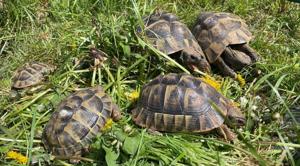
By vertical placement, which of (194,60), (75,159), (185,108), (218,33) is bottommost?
(75,159)

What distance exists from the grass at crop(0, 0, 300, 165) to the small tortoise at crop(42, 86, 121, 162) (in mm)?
109

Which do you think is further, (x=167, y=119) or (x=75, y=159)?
(x=167, y=119)

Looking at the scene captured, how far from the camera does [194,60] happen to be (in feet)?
17.3

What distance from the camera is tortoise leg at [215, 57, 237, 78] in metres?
5.36

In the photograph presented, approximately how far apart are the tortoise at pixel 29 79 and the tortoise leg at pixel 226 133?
6.79 ft

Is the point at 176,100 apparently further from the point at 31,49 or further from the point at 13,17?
the point at 13,17

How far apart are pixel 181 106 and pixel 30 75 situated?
189cm

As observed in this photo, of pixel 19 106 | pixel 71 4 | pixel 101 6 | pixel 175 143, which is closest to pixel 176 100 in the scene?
pixel 175 143

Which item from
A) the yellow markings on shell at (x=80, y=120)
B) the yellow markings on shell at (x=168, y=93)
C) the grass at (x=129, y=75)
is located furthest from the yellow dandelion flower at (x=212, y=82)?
the yellow markings on shell at (x=80, y=120)

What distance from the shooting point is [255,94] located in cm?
514

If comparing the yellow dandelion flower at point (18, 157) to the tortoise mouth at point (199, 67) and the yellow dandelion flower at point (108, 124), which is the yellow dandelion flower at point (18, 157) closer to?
the yellow dandelion flower at point (108, 124)

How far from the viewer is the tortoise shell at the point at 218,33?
214 inches

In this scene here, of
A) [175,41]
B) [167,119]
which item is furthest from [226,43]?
[167,119]

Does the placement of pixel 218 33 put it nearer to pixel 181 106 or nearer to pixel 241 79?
pixel 241 79
